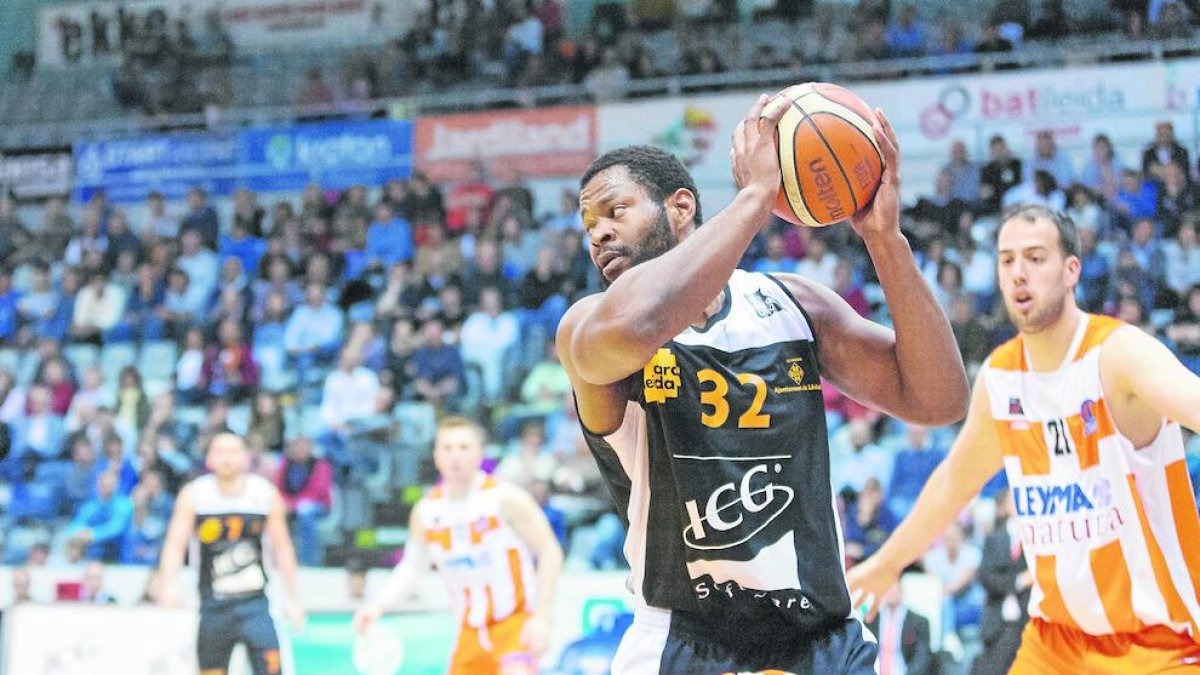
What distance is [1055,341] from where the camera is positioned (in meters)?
4.80

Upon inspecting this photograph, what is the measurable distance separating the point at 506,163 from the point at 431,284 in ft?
7.92

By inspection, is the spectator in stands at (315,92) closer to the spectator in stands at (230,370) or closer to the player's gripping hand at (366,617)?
the spectator in stands at (230,370)

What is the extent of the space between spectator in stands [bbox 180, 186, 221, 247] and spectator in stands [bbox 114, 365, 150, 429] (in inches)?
98.6

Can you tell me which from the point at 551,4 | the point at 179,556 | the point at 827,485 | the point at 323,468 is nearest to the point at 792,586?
the point at 827,485

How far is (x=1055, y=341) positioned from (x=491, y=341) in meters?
9.66

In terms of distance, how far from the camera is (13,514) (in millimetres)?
14141

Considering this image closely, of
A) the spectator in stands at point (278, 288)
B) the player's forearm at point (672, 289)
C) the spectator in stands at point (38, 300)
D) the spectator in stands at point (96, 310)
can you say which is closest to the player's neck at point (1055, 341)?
the player's forearm at point (672, 289)

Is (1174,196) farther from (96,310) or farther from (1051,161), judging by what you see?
(96,310)

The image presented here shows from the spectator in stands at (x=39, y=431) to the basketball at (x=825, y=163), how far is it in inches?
519

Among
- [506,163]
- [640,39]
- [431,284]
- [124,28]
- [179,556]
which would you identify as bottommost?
[179,556]

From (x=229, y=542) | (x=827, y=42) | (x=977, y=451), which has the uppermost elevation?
(x=827, y=42)

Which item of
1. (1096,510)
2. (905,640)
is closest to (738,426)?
(1096,510)

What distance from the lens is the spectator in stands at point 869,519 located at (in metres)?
10.2

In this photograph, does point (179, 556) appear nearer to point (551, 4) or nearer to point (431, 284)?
point (431, 284)
